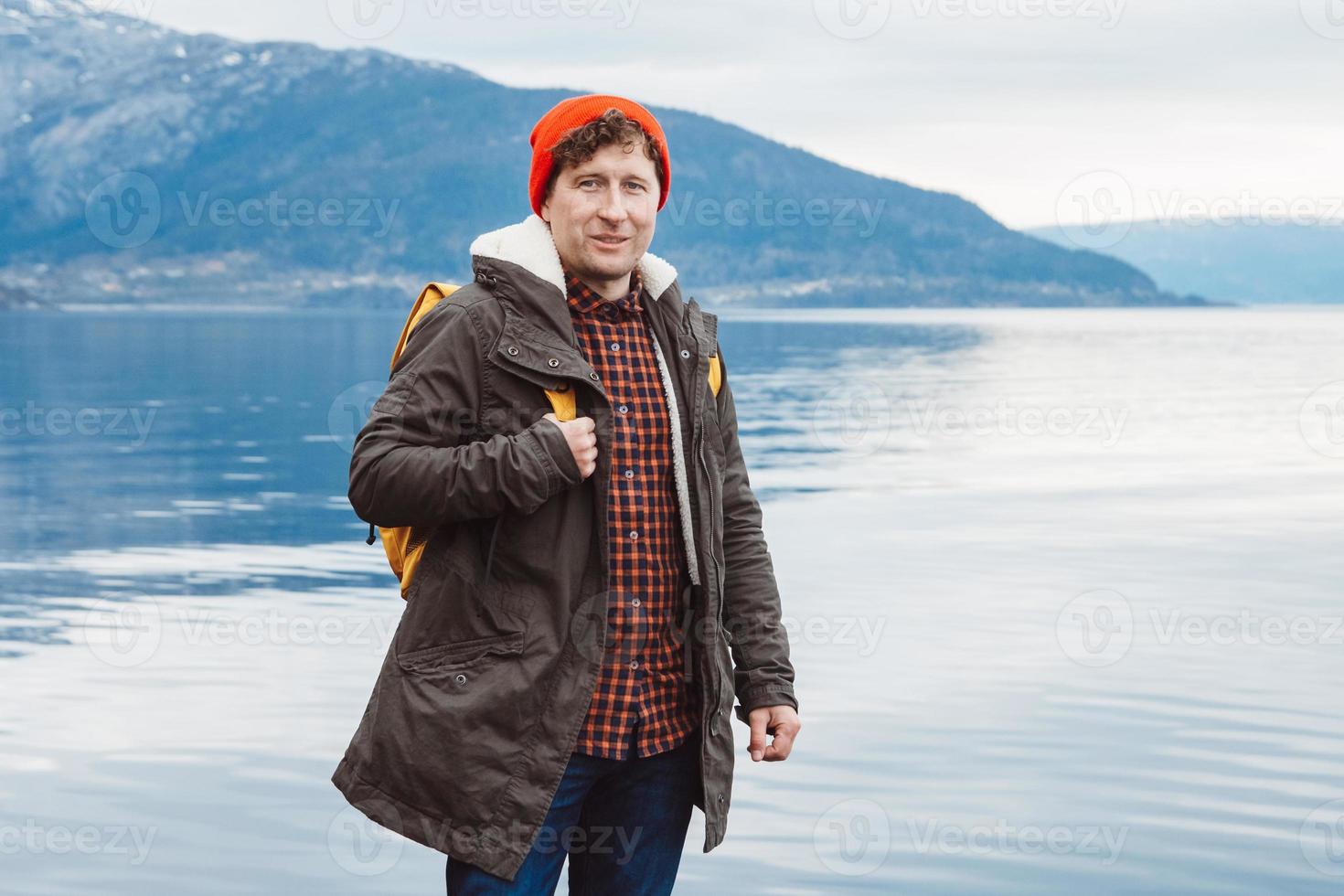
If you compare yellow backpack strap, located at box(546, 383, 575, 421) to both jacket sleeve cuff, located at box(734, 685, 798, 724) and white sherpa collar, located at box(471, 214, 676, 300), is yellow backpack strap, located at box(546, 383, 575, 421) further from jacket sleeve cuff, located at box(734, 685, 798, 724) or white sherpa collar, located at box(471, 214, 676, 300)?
jacket sleeve cuff, located at box(734, 685, 798, 724)

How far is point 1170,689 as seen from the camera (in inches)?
310

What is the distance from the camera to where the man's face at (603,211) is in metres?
2.80

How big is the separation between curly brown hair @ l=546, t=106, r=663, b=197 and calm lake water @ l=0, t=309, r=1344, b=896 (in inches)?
117

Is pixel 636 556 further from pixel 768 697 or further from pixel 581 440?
pixel 768 697

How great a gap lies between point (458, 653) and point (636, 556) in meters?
0.33

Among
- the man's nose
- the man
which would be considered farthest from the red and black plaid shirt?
the man's nose

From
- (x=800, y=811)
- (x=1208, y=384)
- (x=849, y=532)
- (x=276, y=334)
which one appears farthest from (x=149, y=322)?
(x=800, y=811)

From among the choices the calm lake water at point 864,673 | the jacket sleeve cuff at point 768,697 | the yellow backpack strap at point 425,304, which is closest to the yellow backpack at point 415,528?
the yellow backpack strap at point 425,304

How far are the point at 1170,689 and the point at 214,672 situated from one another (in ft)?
14.3

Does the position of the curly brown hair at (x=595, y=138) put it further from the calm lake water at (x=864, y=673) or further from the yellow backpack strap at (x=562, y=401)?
the calm lake water at (x=864, y=673)

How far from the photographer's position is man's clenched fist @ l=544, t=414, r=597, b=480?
2619mm

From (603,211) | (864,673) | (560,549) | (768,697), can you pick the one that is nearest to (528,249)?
(603,211)

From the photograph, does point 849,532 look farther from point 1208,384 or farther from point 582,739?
point 1208,384

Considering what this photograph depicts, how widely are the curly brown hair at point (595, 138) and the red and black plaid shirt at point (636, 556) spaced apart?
0.19 metres
